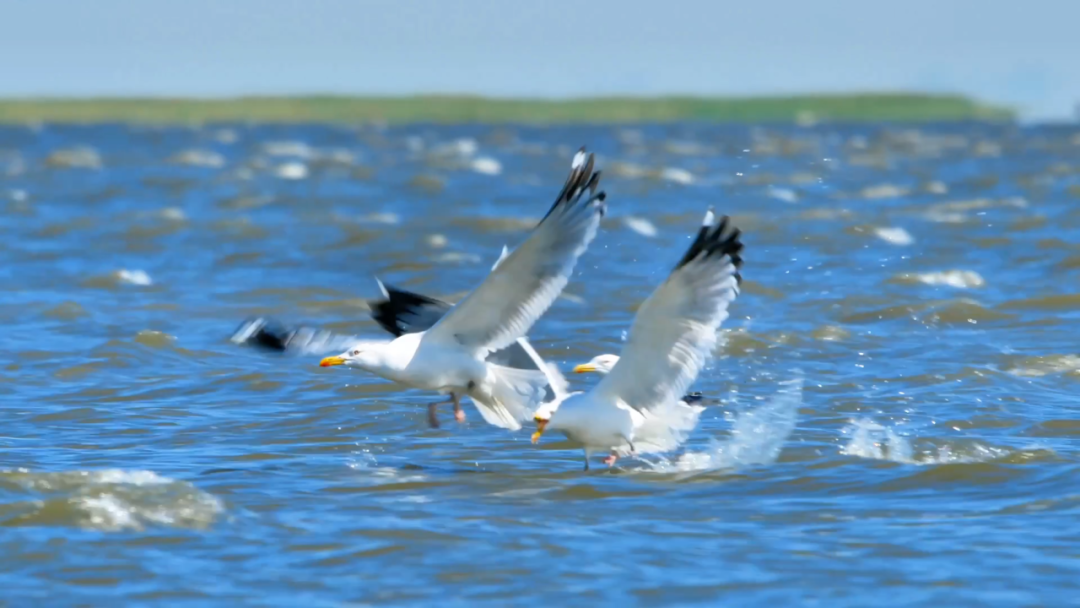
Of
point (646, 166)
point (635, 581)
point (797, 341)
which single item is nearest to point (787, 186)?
point (646, 166)

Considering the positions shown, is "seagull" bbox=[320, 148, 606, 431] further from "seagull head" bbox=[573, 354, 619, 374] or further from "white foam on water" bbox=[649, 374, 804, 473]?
"white foam on water" bbox=[649, 374, 804, 473]

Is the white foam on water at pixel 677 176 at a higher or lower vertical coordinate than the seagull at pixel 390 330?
higher

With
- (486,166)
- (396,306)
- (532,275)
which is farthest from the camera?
(486,166)

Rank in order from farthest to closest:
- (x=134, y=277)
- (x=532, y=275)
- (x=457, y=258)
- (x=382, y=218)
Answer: (x=382, y=218)
(x=457, y=258)
(x=134, y=277)
(x=532, y=275)

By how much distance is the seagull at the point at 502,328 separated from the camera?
7.98 metres

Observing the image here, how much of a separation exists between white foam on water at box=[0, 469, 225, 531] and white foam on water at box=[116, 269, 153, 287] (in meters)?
8.19

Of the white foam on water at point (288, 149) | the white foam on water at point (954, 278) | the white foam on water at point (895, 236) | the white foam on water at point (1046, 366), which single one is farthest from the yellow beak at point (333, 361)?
the white foam on water at point (288, 149)

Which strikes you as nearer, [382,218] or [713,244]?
[713,244]

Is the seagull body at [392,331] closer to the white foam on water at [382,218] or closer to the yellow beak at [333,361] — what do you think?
the yellow beak at [333,361]

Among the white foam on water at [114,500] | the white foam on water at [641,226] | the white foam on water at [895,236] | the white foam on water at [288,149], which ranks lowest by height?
Result: the white foam on water at [114,500]

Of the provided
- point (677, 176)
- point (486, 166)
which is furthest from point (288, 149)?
point (677, 176)

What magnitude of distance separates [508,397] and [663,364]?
1.23 meters

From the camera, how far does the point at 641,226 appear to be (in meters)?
19.7

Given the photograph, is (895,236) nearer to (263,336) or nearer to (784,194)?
(784,194)
